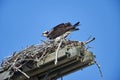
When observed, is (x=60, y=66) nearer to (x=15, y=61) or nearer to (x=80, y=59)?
(x=80, y=59)

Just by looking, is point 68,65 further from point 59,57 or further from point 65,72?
point 59,57

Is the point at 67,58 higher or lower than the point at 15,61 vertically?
lower

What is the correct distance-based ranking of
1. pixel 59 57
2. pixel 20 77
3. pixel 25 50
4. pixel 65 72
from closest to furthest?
pixel 59 57 → pixel 20 77 → pixel 65 72 → pixel 25 50

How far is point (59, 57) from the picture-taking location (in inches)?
172

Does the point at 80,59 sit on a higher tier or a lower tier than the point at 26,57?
lower

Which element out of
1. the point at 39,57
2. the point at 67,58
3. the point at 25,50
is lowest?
the point at 67,58

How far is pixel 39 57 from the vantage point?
4777 millimetres

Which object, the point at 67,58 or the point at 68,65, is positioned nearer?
the point at 67,58

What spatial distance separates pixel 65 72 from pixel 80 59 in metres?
0.61

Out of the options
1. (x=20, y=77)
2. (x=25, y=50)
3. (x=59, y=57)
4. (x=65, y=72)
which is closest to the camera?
(x=59, y=57)

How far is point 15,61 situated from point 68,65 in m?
0.99

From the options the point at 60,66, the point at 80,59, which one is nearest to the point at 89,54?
the point at 80,59

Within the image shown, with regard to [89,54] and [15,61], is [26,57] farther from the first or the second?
[89,54]

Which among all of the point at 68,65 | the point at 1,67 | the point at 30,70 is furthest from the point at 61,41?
the point at 1,67
